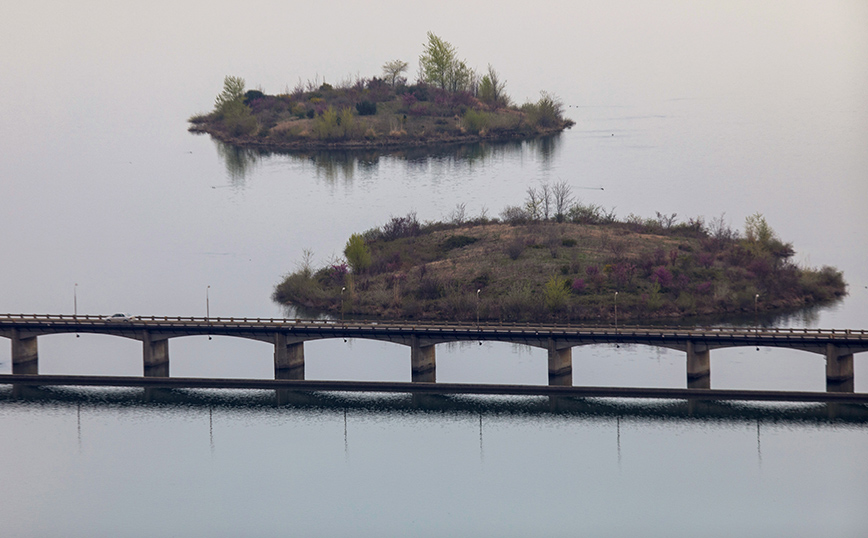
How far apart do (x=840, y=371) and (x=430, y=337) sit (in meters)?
38.0

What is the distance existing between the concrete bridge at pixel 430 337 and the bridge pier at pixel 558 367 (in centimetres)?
9

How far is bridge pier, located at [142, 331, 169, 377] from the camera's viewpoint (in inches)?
5064

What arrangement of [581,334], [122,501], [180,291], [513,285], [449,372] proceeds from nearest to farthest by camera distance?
1. [122,501]
2. [581,334]
3. [449,372]
4. [513,285]
5. [180,291]

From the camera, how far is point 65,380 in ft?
420

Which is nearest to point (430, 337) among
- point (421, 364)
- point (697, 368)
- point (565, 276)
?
point (421, 364)

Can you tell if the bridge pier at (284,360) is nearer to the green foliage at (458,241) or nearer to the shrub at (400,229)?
the green foliage at (458,241)

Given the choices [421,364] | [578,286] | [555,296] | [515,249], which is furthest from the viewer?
[515,249]

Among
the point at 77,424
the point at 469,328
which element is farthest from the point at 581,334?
the point at 77,424

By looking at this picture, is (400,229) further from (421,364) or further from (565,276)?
(421,364)

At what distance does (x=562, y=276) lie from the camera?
6344 inches

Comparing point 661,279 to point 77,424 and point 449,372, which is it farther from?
point 77,424

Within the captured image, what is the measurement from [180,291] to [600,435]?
271ft

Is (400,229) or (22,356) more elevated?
(400,229)

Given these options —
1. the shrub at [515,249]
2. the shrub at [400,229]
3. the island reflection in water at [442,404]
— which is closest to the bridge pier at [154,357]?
the island reflection in water at [442,404]
